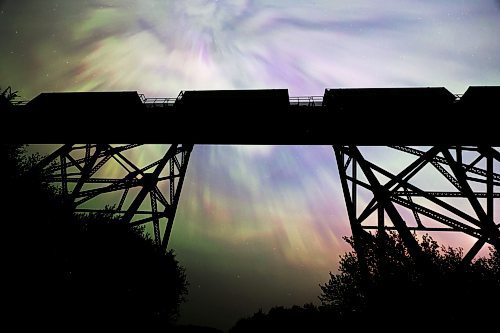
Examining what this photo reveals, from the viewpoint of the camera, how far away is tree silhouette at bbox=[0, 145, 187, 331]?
6.82 meters

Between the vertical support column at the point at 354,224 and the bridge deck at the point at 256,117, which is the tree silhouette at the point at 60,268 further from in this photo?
the vertical support column at the point at 354,224

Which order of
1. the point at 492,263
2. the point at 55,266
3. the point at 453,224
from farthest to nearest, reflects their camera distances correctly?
the point at 492,263 < the point at 55,266 < the point at 453,224

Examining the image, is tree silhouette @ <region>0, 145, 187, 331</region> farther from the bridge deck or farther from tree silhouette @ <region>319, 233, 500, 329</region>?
tree silhouette @ <region>319, 233, 500, 329</region>

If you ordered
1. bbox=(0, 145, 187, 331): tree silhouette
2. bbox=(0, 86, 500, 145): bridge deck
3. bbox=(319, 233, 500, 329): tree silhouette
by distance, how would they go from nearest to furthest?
bbox=(319, 233, 500, 329): tree silhouette < bbox=(0, 145, 187, 331): tree silhouette < bbox=(0, 86, 500, 145): bridge deck

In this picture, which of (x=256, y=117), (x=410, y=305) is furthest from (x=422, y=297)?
(x=256, y=117)

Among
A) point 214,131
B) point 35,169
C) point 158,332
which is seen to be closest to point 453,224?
point 214,131

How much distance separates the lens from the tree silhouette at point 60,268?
6822 mm

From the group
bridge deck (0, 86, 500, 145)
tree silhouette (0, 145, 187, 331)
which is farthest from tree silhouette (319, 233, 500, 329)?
tree silhouette (0, 145, 187, 331)

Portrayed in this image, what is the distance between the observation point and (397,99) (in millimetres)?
8359

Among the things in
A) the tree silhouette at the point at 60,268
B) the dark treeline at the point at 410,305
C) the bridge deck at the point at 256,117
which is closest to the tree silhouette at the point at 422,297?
the dark treeline at the point at 410,305

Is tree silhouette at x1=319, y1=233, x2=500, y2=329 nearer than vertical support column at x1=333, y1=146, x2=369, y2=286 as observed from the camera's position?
Yes

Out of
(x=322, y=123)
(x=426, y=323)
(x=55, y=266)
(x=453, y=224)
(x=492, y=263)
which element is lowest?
(x=426, y=323)

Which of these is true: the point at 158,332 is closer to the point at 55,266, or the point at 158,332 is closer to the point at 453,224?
the point at 55,266

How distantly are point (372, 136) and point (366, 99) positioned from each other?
1411 mm
